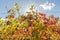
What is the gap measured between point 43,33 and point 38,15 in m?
0.67

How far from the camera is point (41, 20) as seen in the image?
19.8 feet

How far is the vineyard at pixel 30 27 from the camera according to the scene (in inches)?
229

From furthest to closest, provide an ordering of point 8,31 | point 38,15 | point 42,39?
1. point 8,31
2. point 38,15
3. point 42,39

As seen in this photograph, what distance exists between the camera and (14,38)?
20.8 ft

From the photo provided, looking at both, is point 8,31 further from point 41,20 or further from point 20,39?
point 41,20

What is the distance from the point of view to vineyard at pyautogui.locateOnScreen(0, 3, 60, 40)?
229 inches

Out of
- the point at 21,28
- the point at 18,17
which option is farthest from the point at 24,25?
the point at 18,17

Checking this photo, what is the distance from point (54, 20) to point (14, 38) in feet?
3.93

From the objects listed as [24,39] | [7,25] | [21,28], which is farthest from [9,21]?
[24,39]

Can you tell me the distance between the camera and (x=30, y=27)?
6141 mm

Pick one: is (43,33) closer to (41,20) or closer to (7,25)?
(41,20)

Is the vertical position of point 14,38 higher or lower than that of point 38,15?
lower

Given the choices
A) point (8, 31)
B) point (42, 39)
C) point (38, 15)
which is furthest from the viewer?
point (8, 31)

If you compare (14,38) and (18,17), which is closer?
(14,38)
